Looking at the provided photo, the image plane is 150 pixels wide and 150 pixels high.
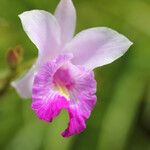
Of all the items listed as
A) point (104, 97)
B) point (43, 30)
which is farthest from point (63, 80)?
point (104, 97)

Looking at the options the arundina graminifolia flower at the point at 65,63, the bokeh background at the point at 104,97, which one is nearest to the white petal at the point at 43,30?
the arundina graminifolia flower at the point at 65,63

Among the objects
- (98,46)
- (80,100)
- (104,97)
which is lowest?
(104,97)

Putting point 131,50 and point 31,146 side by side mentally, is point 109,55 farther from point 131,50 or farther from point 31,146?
point 131,50

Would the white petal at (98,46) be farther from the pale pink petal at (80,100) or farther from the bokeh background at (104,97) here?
the bokeh background at (104,97)

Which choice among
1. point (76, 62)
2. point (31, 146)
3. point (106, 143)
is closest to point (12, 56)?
point (76, 62)

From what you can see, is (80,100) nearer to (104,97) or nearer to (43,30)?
(43,30)

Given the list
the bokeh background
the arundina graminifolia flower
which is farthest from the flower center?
the bokeh background

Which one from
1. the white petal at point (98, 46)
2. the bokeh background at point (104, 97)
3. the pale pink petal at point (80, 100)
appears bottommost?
the bokeh background at point (104, 97)
